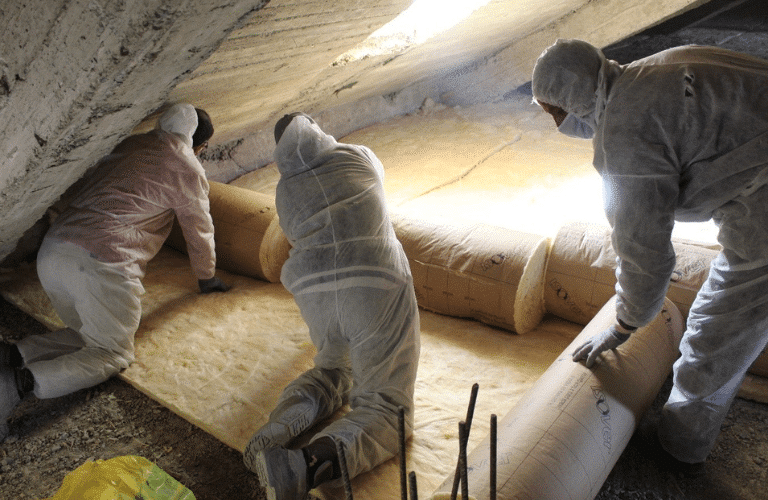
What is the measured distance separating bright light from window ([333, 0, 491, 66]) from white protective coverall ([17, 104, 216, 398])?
1.14m

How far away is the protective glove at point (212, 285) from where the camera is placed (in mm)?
3750

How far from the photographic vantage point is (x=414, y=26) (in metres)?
3.65

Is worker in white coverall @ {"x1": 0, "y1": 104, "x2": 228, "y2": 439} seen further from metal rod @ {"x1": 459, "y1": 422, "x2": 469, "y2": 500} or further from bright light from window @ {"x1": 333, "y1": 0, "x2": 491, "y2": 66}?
metal rod @ {"x1": 459, "y1": 422, "x2": 469, "y2": 500}

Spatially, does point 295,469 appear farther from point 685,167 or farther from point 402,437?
point 685,167

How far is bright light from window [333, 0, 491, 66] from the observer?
346 cm

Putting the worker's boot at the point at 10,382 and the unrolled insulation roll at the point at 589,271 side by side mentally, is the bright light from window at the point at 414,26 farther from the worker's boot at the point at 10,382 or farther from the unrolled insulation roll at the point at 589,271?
the worker's boot at the point at 10,382

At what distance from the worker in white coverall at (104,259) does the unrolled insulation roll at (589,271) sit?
208 centimetres

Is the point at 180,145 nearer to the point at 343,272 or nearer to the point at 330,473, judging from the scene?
the point at 343,272

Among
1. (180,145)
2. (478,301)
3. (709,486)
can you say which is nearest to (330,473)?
(478,301)

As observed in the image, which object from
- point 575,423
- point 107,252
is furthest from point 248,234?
point 575,423

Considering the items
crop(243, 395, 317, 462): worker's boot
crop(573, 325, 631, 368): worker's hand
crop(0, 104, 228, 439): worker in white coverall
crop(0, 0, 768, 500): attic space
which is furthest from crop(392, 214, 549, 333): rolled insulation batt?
crop(0, 104, 228, 439): worker in white coverall

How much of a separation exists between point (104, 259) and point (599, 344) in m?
2.46

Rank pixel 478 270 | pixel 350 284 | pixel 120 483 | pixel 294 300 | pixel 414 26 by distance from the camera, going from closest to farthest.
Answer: pixel 120 483 → pixel 350 284 → pixel 478 270 → pixel 294 300 → pixel 414 26

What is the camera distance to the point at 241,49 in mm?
2428
